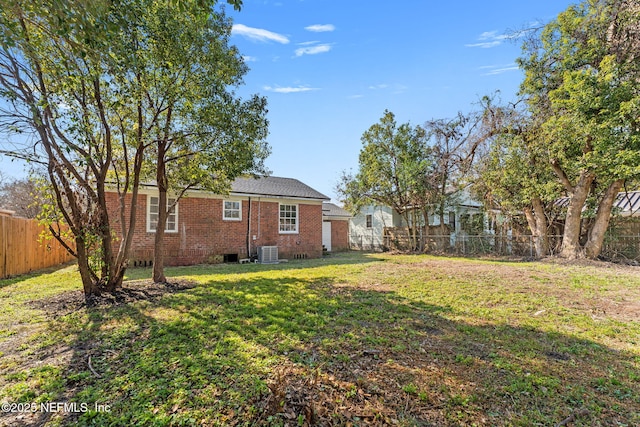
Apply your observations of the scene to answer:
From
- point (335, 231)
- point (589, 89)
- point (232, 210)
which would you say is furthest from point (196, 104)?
point (335, 231)

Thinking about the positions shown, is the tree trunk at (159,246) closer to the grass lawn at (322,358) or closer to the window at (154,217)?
the grass lawn at (322,358)

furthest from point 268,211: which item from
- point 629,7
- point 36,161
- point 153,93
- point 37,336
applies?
point 629,7

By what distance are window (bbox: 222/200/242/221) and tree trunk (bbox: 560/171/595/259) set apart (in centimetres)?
1384

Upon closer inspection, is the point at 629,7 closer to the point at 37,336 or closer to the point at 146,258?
the point at 37,336

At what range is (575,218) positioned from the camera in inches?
471

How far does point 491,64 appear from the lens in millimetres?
10094

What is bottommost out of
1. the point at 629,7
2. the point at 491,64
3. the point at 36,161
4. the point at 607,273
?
the point at 607,273

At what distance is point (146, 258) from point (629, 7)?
63.1ft

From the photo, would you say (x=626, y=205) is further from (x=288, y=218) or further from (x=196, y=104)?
(x=196, y=104)

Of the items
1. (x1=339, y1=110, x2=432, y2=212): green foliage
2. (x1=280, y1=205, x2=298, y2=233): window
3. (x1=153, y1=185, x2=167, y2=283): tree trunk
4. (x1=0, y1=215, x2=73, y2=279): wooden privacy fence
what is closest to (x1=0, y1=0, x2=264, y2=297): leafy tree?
(x1=153, y1=185, x2=167, y2=283): tree trunk

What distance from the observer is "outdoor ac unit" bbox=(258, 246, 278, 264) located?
43.5 feet

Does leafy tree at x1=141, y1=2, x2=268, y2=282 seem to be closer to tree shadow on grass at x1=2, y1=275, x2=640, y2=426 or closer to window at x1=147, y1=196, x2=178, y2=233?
window at x1=147, y1=196, x2=178, y2=233

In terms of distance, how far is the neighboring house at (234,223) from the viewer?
37.3ft

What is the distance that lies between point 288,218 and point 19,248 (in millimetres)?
9648
